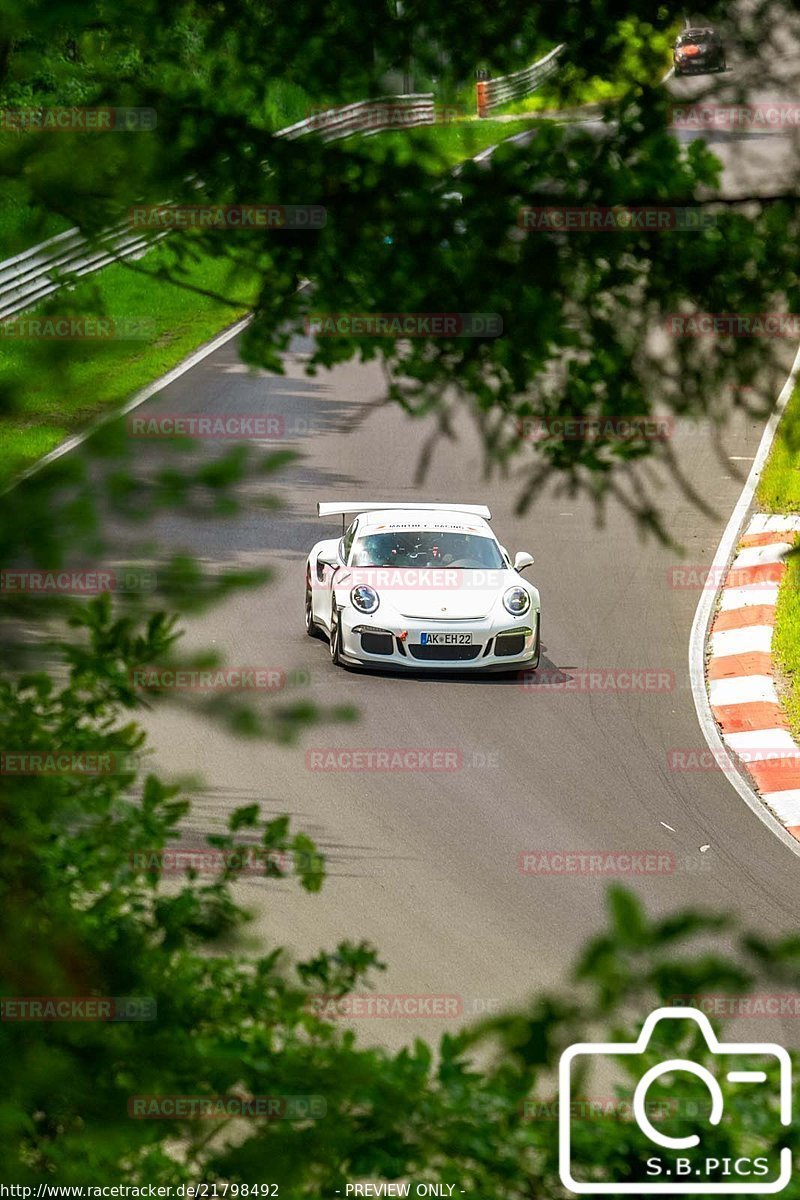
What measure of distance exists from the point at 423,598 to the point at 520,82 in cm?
1059

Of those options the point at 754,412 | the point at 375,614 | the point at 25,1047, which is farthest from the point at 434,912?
the point at 25,1047

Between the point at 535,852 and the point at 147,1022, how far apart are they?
25.3 ft

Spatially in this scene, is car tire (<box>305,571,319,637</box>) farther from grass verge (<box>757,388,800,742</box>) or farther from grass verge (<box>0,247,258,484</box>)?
grass verge (<box>0,247,258,484</box>)

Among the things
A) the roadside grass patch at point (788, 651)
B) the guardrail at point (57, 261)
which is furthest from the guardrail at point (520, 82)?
the roadside grass patch at point (788, 651)

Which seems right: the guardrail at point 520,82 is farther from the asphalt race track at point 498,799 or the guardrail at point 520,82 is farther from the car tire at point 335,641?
the car tire at point 335,641

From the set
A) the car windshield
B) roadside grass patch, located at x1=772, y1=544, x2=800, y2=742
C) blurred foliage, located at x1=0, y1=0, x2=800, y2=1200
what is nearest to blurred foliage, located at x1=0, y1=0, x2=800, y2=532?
blurred foliage, located at x1=0, y1=0, x2=800, y2=1200

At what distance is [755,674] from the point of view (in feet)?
46.2

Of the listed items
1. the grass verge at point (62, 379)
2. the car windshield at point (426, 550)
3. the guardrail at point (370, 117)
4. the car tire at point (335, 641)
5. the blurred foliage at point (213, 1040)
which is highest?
the guardrail at point (370, 117)

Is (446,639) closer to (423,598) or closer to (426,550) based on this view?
(423,598)

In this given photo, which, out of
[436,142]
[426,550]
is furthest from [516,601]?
[436,142]

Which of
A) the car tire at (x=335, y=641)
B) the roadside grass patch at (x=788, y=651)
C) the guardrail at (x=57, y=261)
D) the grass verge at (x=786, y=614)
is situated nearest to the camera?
the guardrail at (x=57, y=261)

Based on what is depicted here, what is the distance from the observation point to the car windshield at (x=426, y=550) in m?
14.2

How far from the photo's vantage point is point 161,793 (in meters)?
2.84

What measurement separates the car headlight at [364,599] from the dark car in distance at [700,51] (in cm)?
1038
